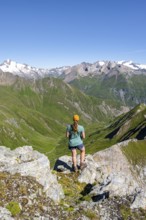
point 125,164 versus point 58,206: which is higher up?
point 58,206

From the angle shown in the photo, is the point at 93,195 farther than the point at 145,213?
Yes

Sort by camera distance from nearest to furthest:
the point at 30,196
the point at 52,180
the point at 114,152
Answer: the point at 30,196, the point at 52,180, the point at 114,152

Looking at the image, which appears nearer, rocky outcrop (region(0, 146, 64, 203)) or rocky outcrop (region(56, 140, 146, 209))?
rocky outcrop (region(56, 140, 146, 209))

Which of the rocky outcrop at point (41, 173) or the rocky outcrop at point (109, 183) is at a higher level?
the rocky outcrop at point (41, 173)

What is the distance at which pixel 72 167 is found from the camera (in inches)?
1534

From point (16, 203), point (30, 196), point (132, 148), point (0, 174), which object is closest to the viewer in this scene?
point (16, 203)

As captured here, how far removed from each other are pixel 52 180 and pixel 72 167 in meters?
9.25

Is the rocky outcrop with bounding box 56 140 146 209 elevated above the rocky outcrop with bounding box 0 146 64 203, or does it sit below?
below

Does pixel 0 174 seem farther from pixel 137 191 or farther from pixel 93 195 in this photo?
pixel 137 191

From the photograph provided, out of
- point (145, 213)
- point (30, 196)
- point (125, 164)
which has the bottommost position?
point (125, 164)

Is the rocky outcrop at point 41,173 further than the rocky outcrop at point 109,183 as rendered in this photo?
Yes

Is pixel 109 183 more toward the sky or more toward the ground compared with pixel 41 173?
more toward the ground

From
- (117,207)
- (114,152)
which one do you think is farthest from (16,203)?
(114,152)

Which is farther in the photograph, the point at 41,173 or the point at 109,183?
the point at 41,173
